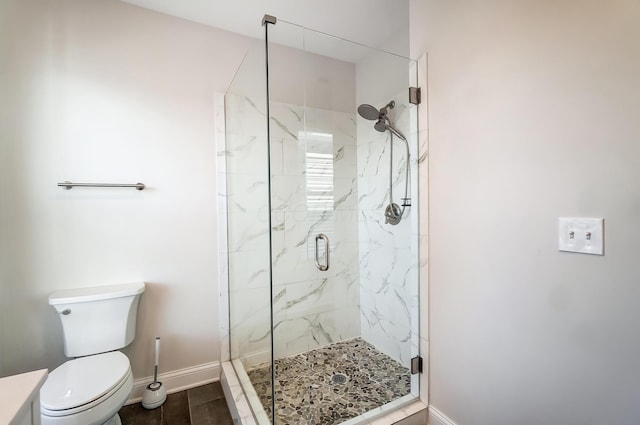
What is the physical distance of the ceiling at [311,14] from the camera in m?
1.89

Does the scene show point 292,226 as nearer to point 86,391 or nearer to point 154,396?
point 86,391

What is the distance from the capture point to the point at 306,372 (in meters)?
2.01

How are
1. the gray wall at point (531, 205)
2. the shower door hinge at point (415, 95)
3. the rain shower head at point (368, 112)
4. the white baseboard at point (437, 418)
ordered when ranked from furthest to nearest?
1. the rain shower head at point (368, 112)
2. the shower door hinge at point (415, 95)
3. the white baseboard at point (437, 418)
4. the gray wall at point (531, 205)

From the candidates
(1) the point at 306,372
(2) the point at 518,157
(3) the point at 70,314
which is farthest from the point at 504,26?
(3) the point at 70,314

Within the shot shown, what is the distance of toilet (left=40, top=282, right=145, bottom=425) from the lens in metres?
1.24

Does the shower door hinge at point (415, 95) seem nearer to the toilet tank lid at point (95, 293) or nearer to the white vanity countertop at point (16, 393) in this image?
the white vanity countertop at point (16, 393)

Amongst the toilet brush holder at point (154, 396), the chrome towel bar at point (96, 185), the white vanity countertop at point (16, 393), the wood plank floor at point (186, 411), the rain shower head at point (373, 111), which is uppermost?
the rain shower head at point (373, 111)

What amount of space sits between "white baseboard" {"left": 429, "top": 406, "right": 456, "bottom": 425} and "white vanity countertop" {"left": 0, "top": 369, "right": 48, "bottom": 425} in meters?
1.75

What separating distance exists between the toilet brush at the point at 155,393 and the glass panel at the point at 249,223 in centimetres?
48

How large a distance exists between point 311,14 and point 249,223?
5.00 ft

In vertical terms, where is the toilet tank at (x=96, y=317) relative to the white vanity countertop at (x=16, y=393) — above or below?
below

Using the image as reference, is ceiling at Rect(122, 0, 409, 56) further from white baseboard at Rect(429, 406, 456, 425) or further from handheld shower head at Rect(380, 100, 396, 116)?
white baseboard at Rect(429, 406, 456, 425)

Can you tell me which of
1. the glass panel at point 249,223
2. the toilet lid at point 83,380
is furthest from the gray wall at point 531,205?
the toilet lid at point 83,380

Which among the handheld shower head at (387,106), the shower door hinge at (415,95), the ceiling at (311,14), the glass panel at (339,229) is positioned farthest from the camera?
the handheld shower head at (387,106)
